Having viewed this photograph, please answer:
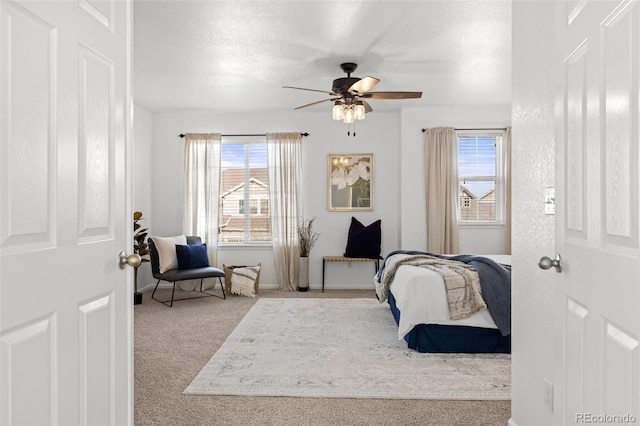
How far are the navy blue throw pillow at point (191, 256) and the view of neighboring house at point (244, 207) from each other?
3.12ft

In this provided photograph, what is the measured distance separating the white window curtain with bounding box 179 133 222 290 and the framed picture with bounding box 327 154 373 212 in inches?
67.3

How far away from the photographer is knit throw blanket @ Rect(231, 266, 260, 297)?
5977mm

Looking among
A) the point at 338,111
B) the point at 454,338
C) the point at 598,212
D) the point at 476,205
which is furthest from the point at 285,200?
the point at 598,212

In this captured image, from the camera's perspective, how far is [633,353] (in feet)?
3.43

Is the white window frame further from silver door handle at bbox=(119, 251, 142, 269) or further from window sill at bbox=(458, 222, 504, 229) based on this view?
silver door handle at bbox=(119, 251, 142, 269)

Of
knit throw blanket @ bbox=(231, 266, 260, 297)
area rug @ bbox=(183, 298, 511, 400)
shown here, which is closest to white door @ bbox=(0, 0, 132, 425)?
area rug @ bbox=(183, 298, 511, 400)

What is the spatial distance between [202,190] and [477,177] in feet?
13.2

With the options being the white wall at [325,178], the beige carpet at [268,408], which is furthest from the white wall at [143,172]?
the beige carpet at [268,408]

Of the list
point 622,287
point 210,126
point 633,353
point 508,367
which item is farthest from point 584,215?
point 210,126

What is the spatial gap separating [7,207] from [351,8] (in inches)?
108

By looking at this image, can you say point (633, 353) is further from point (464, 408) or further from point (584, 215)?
point (464, 408)

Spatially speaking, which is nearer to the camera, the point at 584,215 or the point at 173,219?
the point at 584,215

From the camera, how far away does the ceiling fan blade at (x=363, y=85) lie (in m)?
3.77

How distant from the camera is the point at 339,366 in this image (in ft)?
10.6
